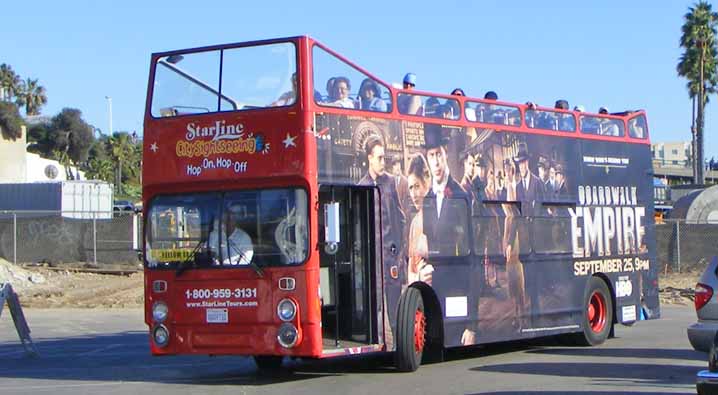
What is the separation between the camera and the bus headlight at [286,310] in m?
11.3

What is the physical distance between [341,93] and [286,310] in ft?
8.82

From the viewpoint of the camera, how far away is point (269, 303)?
11461 millimetres

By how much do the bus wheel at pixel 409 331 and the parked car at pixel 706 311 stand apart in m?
3.25

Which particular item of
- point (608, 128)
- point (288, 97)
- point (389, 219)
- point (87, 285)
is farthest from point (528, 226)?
point (87, 285)

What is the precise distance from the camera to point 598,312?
16.4 m

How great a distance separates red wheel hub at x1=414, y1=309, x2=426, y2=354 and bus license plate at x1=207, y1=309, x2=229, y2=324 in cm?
245

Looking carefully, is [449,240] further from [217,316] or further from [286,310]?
[217,316]

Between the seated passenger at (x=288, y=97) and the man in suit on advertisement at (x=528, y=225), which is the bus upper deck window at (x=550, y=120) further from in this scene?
the seated passenger at (x=288, y=97)

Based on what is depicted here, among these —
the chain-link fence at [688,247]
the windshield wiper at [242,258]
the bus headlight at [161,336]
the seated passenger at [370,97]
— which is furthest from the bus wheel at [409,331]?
the chain-link fence at [688,247]

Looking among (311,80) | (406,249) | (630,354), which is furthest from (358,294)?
(630,354)

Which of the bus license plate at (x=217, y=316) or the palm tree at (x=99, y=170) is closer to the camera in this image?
the bus license plate at (x=217, y=316)

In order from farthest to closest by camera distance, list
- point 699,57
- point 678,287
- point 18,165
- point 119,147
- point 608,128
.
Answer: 1. point 119,147
2. point 18,165
3. point 699,57
4. point 678,287
5. point 608,128

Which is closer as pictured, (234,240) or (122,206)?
(234,240)

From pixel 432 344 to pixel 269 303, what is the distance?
2.77 meters
